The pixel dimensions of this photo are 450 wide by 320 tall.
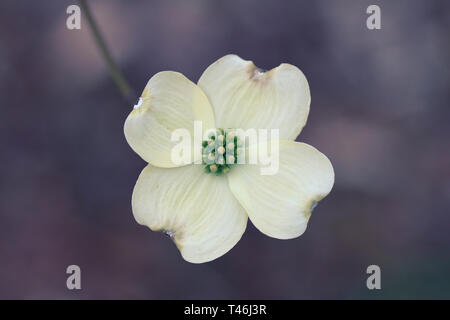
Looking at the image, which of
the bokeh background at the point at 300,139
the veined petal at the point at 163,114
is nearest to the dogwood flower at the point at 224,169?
the veined petal at the point at 163,114

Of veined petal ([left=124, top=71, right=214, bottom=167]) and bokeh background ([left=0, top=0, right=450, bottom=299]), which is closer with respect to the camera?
veined petal ([left=124, top=71, right=214, bottom=167])

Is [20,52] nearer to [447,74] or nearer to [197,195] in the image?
[197,195]

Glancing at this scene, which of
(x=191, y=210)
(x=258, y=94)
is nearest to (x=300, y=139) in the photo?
(x=258, y=94)

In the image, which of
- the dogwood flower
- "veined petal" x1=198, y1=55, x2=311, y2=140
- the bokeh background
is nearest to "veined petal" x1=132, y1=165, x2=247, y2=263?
the dogwood flower

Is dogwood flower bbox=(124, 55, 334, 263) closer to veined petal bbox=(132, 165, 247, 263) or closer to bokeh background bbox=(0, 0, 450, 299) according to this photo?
veined petal bbox=(132, 165, 247, 263)

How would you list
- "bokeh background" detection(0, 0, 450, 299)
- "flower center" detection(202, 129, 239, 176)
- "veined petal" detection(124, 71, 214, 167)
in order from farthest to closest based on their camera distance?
"bokeh background" detection(0, 0, 450, 299)
"flower center" detection(202, 129, 239, 176)
"veined petal" detection(124, 71, 214, 167)

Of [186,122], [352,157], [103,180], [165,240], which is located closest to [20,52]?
[103,180]

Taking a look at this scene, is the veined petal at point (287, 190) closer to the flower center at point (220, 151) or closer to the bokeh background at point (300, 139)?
the flower center at point (220, 151)
